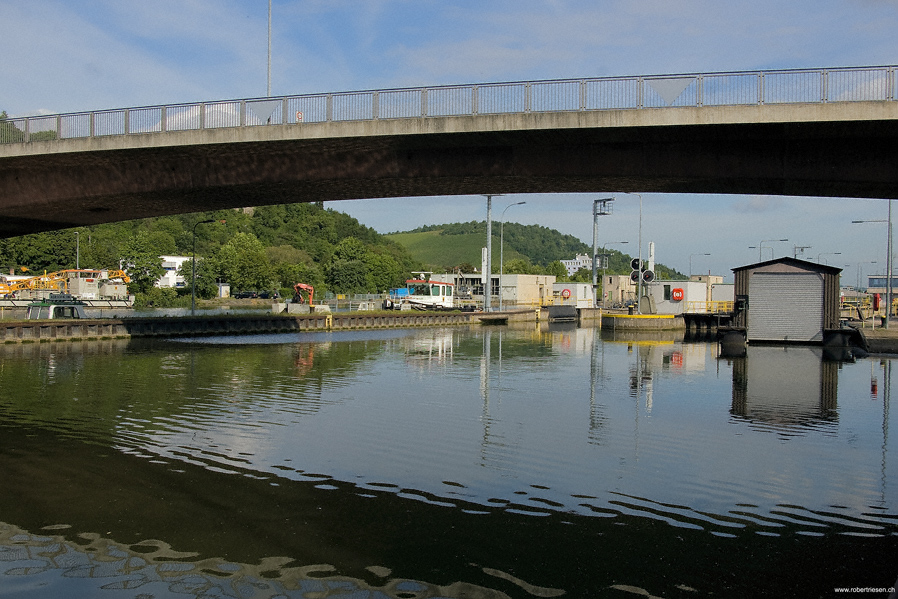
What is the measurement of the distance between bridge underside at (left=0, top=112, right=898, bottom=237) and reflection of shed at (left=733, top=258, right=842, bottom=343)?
1893 cm

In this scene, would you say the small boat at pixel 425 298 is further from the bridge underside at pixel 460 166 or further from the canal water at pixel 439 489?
the canal water at pixel 439 489

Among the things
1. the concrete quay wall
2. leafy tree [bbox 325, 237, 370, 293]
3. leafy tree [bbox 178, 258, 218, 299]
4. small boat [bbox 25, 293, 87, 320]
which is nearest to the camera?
the concrete quay wall

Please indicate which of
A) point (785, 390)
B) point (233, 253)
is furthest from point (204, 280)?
point (785, 390)

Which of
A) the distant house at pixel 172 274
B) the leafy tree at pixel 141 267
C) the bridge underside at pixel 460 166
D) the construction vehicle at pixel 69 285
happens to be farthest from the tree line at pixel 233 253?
the bridge underside at pixel 460 166

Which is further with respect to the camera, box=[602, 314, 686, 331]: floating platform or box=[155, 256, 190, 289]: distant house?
box=[155, 256, 190, 289]: distant house

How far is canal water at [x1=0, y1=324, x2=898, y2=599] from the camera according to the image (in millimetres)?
7641

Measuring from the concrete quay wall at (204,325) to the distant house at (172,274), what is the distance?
214 ft

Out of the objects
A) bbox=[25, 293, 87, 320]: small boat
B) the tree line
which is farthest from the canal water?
the tree line

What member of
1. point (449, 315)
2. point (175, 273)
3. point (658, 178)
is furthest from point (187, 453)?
point (175, 273)

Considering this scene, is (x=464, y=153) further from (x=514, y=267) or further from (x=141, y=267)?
(x=514, y=267)

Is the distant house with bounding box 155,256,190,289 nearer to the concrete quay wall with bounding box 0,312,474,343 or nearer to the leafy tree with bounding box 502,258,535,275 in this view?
the concrete quay wall with bounding box 0,312,474,343

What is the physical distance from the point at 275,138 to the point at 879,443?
17.4 meters

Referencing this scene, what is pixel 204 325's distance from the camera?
150 feet

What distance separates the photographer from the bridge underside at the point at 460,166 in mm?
19188
